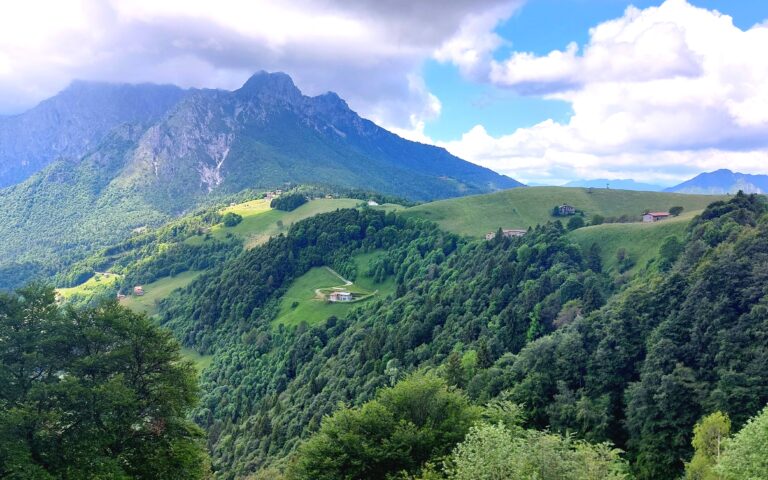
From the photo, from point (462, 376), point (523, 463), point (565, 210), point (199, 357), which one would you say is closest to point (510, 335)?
point (462, 376)

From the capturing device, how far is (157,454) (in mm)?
32844

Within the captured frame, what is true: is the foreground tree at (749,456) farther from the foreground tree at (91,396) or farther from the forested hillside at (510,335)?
the foreground tree at (91,396)

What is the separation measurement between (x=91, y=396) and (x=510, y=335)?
68796 millimetres

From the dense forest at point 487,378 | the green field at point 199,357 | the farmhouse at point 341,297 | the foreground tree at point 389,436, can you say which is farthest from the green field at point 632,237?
the green field at point 199,357

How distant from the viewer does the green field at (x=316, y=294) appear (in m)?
142

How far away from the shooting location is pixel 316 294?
15650 centimetres

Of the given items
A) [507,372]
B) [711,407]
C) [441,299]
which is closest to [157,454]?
[507,372]

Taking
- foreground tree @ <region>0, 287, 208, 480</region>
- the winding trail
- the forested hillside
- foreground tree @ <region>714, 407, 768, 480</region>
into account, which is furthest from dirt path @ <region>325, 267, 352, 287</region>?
foreground tree @ <region>714, 407, 768, 480</region>

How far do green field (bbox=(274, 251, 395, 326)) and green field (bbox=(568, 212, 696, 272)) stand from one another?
58655 mm

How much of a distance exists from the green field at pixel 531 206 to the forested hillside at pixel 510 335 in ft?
41.2

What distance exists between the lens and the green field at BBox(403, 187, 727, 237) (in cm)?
16300

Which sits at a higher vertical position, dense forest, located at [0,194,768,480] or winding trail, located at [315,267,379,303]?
dense forest, located at [0,194,768,480]

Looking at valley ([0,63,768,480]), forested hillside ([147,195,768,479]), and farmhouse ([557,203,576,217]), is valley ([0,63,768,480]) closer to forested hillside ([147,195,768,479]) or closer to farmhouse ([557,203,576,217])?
forested hillside ([147,195,768,479])

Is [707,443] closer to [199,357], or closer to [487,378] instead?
[487,378]
